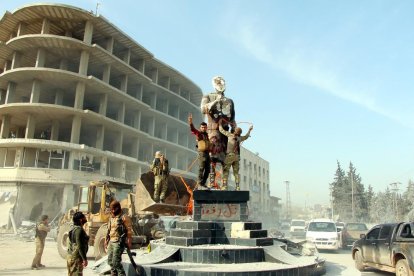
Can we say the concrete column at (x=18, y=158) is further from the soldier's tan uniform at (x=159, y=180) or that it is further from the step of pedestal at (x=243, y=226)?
the step of pedestal at (x=243, y=226)

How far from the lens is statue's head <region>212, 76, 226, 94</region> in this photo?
391 inches

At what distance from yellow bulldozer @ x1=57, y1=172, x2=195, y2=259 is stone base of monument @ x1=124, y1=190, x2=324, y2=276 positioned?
3284 millimetres

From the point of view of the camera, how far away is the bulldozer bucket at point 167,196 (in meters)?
11.8

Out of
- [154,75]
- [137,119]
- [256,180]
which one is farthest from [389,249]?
[256,180]

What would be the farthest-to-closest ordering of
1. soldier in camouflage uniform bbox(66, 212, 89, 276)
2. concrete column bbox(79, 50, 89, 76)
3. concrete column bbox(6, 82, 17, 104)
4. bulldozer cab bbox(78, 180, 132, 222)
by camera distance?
concrete column bbox(6, 82, 17, 104) → concrete column bbox(79, 50, 89, 76) → bulldozer cab bbox(78, 180, 132, 222) → soldier in camouflage uniform bbox(66, 212, 89, 276)

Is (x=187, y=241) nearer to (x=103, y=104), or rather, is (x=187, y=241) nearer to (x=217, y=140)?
(x=217, y=140)

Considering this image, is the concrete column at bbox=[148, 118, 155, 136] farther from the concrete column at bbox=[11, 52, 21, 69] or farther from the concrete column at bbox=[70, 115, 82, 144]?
the concrete column at bbox=[11, 52, 21, 69]

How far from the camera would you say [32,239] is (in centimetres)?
2267

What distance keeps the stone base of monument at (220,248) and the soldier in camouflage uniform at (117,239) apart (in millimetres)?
892

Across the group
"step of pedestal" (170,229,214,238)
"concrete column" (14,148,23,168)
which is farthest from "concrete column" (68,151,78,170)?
"step of pedestal" (170,229,214,238)

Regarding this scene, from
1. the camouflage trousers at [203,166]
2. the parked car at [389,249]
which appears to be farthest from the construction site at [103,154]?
the parked car at [389,249]

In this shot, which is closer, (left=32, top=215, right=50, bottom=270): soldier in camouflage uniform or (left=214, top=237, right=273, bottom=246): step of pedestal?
(left=214, top=237, right=273, bottom=246): step of pedestal

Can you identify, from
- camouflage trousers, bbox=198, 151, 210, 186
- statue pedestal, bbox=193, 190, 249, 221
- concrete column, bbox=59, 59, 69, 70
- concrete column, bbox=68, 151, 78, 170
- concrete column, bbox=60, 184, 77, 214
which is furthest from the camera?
concrete column, bbox=59, 59, 69, 70

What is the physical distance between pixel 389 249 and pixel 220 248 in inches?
214
